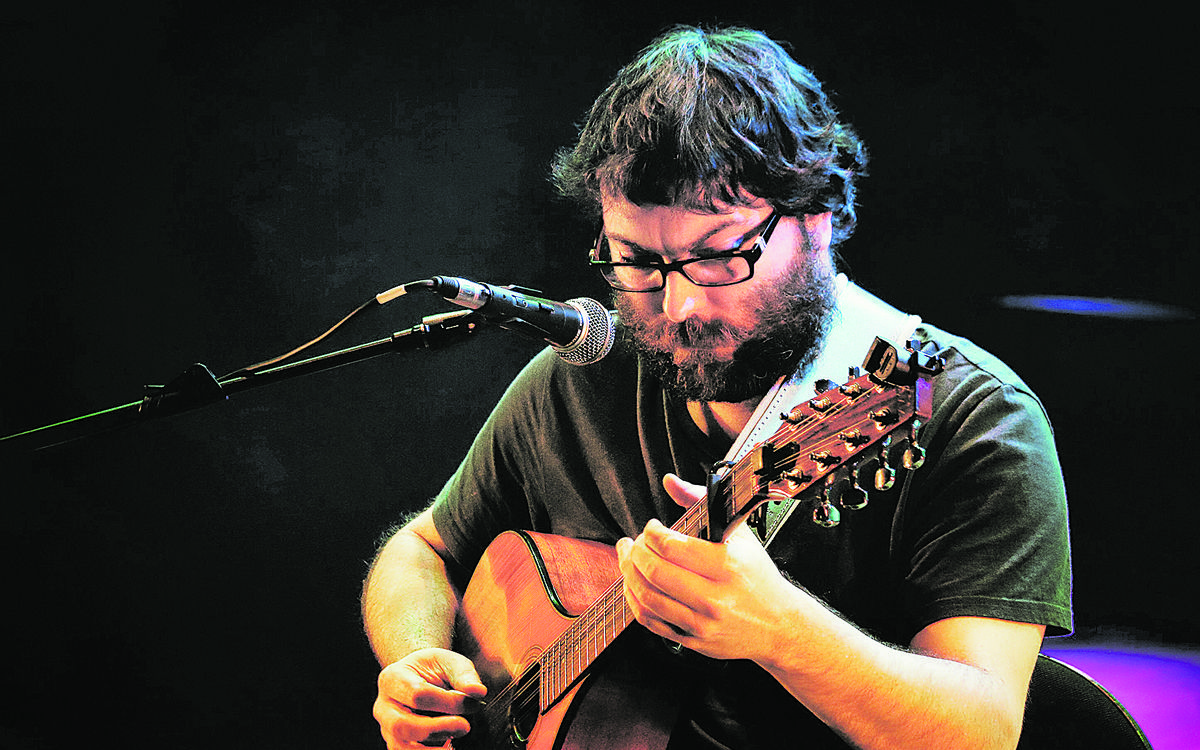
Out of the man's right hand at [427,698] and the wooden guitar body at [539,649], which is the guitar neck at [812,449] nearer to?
the wooden guitar body at [539,649]

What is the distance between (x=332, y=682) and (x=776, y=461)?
6.84ft

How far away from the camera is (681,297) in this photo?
1578mm

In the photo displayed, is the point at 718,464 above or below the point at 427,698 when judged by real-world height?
above

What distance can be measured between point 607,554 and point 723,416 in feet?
1.21

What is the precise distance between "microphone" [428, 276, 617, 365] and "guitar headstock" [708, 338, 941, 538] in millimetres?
320

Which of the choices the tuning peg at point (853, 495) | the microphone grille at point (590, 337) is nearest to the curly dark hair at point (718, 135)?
the microphone grille at point (590, 337)

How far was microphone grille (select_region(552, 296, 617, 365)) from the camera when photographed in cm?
141

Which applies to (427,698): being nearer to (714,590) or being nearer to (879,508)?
(714,590)

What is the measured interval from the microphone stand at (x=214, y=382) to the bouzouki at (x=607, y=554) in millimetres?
483

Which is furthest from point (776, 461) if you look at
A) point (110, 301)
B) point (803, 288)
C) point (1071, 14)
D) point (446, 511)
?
point (110, 301)

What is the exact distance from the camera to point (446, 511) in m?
2.21

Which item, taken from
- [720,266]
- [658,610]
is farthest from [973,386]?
[658,610]

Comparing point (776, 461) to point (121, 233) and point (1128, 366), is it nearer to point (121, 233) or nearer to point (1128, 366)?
point (1128, 366)

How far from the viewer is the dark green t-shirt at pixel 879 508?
54.8 inches
